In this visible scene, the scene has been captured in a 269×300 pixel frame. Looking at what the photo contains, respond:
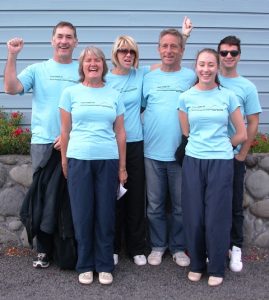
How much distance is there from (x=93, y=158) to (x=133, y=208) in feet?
2.51

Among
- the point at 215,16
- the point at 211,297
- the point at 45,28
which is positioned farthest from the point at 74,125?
the point at 215,16

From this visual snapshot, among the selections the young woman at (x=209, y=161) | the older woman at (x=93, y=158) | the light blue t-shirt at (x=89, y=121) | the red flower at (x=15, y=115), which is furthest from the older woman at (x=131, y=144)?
the red flower at (x=15, y=115)

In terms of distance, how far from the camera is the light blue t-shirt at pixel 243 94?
172 inches

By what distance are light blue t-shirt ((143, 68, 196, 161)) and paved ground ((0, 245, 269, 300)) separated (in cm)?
100

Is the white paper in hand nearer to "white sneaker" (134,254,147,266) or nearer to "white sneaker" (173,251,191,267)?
"white sneaker" (134,254,147,266)

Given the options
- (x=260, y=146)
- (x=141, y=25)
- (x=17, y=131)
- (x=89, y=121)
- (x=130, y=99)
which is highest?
(x=141, y=25)

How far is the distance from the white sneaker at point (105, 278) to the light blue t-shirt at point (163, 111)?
105cm

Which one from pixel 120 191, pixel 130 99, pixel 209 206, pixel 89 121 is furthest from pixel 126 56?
pixel 209 206

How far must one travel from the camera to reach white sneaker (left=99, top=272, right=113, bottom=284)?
423 centimetres

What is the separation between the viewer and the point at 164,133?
4461 mm

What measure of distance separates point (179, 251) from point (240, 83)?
158 cm

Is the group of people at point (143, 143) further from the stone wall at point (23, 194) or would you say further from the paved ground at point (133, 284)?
the stone wall at point (23, 194)

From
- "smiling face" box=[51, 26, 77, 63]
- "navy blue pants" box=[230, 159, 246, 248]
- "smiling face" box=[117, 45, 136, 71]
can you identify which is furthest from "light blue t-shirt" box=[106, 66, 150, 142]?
"navy blue pants" box=[230, 159, 246, 248]

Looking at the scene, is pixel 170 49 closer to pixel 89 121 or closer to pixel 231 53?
pixel 231 53
